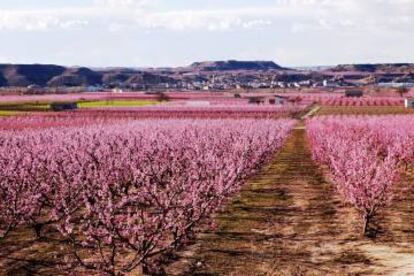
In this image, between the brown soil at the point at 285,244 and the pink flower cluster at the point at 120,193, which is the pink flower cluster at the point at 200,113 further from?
the brown soil at the point at 285,244

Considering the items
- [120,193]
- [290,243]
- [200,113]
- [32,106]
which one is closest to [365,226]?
[290,243]

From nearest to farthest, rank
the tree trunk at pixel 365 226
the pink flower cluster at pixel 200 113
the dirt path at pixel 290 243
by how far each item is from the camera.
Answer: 1. the dirt path at pixel 290 243
2. the tree trunk at pixel 365 226
3. the pink flower cluster at pixel 200 113

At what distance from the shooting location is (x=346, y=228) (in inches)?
751

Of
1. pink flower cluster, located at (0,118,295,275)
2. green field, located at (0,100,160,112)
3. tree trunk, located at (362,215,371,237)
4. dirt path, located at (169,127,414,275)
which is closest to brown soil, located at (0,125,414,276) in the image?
dirt path, located at (169,127,414,275)

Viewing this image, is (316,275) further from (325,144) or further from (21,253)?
(325,144)

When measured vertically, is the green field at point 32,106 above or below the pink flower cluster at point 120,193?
below

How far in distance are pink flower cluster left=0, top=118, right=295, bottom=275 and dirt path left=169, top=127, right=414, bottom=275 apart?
82 cm

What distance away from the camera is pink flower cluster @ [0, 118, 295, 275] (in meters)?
13.5

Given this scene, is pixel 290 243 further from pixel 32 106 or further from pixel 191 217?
pixel 32 106

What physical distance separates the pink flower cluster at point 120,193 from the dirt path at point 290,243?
82 cm

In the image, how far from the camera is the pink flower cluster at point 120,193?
1350 cm

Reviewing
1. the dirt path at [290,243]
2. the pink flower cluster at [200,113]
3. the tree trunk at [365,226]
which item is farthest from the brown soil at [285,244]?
the pink flower cluster at [200,113]

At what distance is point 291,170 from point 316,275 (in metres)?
18.8

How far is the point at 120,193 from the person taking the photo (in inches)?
683
